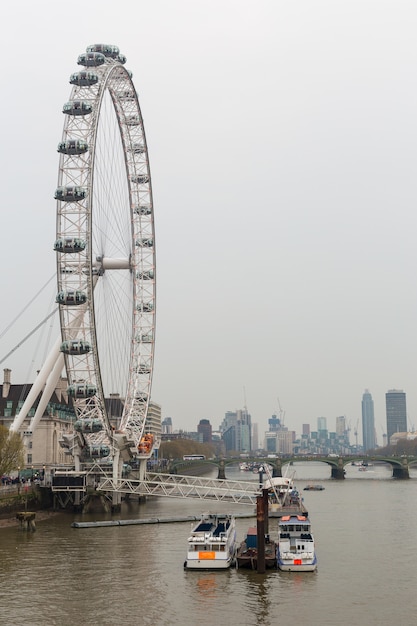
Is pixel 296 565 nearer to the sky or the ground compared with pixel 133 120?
nearer to the ground

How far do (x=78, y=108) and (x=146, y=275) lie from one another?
18.6 m

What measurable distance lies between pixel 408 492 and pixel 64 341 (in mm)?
51119

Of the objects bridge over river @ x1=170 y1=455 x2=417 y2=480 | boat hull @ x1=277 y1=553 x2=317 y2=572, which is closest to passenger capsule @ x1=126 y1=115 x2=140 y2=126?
boat hull @ x1=277 y1=553 x2=317 y2=572

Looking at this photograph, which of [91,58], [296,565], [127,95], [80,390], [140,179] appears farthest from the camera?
[140,179]

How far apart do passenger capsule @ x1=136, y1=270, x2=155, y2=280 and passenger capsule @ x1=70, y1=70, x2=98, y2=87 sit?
61.7 feet

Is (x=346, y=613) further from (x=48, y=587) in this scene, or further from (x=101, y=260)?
(x=101, y=260)

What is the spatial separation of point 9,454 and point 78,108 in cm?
2732

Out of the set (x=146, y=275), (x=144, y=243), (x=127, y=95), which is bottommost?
(x=146, y=275)

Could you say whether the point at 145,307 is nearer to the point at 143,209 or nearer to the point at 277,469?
the point at 143,209

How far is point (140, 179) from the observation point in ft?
266

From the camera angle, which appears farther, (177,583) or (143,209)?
(143,209)

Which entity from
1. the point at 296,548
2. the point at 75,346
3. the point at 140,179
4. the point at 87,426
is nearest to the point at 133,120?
the point at 140,179

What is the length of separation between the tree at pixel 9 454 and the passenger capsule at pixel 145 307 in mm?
21876

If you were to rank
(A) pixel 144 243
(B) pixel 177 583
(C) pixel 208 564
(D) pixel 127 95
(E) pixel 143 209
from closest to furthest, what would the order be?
(B) pixel 177 583 → (C) pixel 208 564 → (D) pixel 127 95 → (A) pixel 144 243 → (E) pixel 143 209
